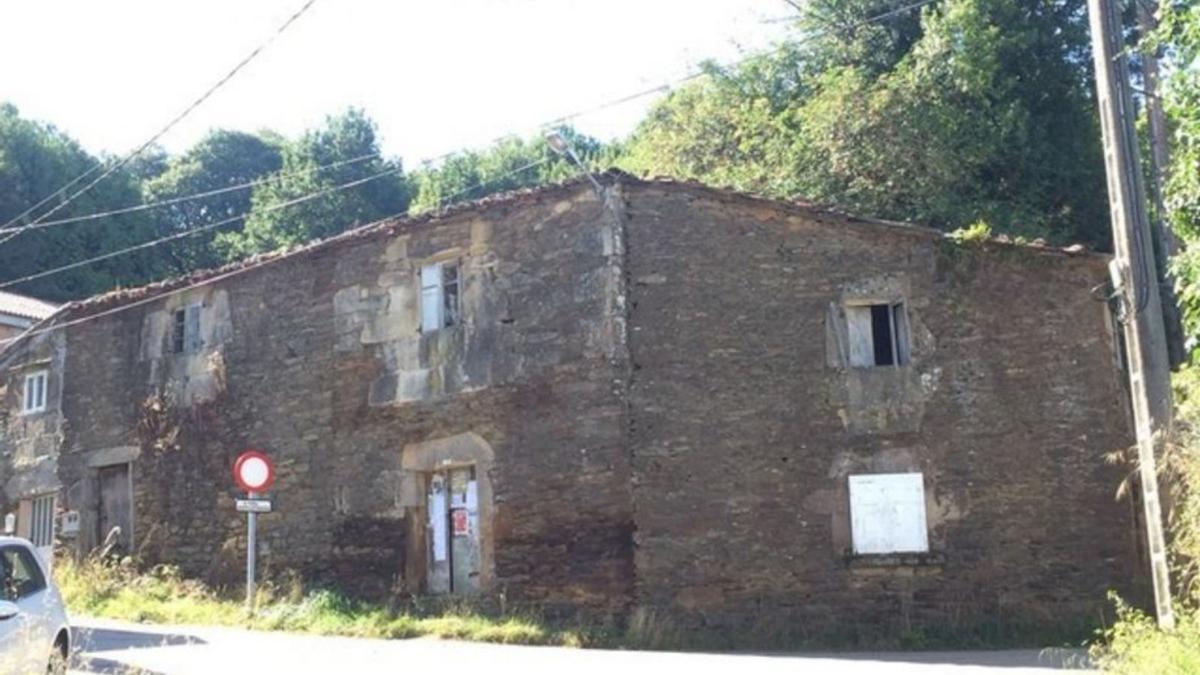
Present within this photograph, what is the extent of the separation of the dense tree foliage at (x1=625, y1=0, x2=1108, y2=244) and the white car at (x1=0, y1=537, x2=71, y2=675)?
16673 mm

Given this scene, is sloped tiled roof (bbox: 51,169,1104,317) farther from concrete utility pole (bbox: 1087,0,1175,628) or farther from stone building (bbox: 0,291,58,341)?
stone building (bbox: 0,291,58,341)

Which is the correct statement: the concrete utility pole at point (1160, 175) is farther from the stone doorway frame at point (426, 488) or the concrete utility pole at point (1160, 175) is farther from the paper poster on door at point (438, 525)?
the paper poster on door at point (438, 525)

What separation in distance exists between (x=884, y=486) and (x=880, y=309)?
244 cm

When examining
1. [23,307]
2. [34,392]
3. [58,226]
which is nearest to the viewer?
[34,392]

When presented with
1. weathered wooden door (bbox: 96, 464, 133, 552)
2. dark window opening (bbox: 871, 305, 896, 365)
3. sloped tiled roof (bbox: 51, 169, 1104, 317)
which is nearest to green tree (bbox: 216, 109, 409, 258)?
weathered wooden door (bbox: 96, 464, 133, 552)

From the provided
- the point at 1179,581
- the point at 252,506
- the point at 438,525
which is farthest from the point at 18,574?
the point at 1179,581

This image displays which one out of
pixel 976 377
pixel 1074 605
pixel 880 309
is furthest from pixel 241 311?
pixel 1074 605

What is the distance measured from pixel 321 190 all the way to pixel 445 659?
28019 mm

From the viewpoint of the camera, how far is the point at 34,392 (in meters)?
21.6

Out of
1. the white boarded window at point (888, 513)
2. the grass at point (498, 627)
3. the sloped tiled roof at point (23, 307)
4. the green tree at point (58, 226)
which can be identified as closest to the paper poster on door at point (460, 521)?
the grass at point (498, 627)

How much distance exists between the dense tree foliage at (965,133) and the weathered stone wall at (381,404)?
8.87 metres

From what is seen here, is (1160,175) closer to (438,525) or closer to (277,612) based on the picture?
(438,525)

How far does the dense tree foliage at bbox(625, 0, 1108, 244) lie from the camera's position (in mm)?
22844

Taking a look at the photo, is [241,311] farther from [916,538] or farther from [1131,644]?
[1131,644]
